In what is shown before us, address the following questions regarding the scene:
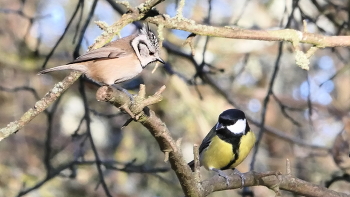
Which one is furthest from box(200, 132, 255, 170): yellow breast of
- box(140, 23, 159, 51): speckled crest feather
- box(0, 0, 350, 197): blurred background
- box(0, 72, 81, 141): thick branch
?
box(0, 72, 81, 141): thick branch

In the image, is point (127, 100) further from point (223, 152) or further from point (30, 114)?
point (223, 152)

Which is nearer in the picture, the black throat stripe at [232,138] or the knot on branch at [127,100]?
the knot on branch at [127,100]

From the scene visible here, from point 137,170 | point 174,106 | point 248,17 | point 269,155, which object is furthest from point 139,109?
point 248,17

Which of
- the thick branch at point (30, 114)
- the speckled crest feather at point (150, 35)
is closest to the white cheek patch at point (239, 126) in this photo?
the speckled crest feather at point (150, 35)


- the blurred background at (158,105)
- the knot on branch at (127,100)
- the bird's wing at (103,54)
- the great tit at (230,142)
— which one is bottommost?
the knot on branch at (127,100)

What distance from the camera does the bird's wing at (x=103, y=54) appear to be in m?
2.27

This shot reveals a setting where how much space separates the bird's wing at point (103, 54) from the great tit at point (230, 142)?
1508 mm

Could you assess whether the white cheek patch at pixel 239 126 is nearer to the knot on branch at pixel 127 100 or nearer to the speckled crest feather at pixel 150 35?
the speckled crest feather at pixel 150 35

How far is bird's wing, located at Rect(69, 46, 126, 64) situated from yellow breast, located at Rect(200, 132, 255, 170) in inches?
61.5

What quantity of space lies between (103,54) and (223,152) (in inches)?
66.0

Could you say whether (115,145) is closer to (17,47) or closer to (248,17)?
(17,47)

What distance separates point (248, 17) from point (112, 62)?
6.83m

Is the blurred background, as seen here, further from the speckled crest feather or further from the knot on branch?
the knot on branch

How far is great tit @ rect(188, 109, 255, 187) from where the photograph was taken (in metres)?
3.71
